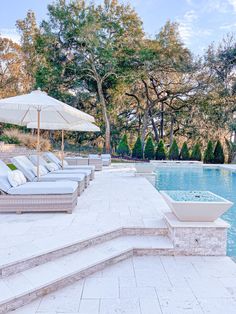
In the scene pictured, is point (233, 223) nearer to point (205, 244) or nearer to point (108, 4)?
point (205, 244)

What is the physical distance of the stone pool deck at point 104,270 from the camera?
9.02 feet

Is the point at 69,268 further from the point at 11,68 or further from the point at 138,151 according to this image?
the point at 11,68

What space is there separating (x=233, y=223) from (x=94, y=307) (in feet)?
13.2

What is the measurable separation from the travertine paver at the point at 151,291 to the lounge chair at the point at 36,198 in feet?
6.01

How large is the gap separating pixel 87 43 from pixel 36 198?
669 inches

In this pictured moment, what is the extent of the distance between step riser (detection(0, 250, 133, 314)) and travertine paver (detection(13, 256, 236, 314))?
0.05 m

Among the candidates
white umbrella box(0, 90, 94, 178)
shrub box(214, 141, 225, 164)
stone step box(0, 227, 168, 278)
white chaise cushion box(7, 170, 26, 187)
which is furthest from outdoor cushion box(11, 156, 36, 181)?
shrub box(214, 141, 225, 164)

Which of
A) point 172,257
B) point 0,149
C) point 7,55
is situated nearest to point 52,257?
point 172,257

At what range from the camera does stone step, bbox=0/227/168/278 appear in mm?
3046

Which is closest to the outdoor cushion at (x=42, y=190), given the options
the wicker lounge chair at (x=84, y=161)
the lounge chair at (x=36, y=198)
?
the lounge chair at (x=36, y=198)

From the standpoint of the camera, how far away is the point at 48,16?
794 inches

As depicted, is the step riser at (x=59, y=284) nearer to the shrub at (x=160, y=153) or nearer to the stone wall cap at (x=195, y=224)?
the stone wall cap at (x=195, y=224)

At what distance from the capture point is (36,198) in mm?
5008

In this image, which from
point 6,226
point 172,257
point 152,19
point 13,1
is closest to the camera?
point 172,257
